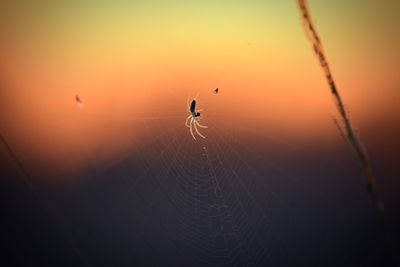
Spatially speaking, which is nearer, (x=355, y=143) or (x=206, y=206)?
(x=355, y=143)

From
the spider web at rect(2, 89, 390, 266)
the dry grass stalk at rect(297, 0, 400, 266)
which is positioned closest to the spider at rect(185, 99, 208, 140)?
the spider web at rect(2, 89, 390, 266)

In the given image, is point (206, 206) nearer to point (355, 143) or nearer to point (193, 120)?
point (193, 120)

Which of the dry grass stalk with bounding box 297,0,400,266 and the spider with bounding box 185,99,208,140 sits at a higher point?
the spider with bounding box 185,99,208,140

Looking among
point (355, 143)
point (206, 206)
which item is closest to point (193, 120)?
point (206, 206)

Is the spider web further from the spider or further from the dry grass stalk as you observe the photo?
the dry grass stalk

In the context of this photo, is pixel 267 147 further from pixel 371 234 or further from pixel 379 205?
pixel 379 205

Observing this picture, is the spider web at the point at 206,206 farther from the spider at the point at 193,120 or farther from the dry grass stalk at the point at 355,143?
the dry grass stalk at the point at 355,143

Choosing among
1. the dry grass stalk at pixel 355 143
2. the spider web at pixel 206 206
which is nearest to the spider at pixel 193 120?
the spider web at pixel 206 206

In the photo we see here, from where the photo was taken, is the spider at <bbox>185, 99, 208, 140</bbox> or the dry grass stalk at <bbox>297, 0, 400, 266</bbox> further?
the spider at <bbox>185, 99, 208, 140</bbox>

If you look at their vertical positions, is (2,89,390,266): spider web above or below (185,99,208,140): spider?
below

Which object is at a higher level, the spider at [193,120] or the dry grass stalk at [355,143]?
the spider at [193,120]

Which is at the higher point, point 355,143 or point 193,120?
point 193,120
